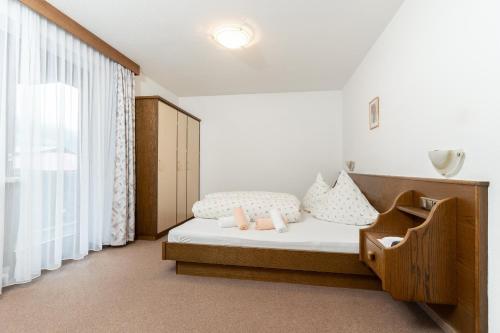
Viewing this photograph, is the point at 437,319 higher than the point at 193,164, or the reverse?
the point at 193,164

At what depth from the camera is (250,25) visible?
7.42 feet

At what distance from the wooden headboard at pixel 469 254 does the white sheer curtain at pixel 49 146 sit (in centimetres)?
292

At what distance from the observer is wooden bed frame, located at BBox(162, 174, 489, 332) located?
116cm

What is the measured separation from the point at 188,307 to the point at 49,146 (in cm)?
184

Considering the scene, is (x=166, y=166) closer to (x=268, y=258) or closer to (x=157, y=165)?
(x=157, y=165)

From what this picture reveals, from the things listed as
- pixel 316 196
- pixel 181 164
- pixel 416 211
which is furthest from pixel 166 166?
pixel 416 211

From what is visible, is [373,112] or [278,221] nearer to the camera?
[278,221]

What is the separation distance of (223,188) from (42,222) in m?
2.80

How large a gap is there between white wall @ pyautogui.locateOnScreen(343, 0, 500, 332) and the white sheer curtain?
297 cm

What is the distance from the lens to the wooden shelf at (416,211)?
1422 millimetres

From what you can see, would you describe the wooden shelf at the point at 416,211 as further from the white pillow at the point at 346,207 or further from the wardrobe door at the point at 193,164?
the wardrobe door at the point at 193,164

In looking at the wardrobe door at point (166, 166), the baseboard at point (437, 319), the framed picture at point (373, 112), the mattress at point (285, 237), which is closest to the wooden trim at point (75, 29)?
the wardrobe door at point (166, 166)

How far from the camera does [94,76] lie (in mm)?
2652

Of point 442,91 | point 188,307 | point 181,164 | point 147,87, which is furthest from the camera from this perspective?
point 181,164
